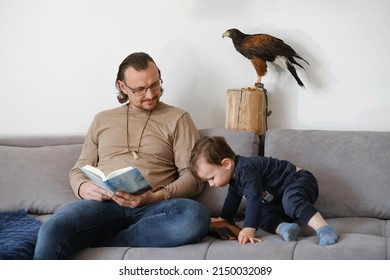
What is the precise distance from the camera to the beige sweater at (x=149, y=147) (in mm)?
2826

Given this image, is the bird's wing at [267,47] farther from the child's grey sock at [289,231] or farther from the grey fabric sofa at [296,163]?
the child's grey sock at [289,231]

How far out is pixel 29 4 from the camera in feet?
11.5

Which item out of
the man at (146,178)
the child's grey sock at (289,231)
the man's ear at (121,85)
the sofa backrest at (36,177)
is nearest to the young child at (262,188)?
the child's grey sock at (289,231)

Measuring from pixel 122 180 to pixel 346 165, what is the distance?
3.29ft

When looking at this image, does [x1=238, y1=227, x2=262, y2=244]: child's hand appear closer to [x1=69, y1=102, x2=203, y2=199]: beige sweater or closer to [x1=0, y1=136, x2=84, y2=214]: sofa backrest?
[x1=69, y1=102, x2=203, y2=199]: beige sweater

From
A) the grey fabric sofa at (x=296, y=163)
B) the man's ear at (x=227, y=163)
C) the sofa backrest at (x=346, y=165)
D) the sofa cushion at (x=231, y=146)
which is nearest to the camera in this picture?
the grey fabric sofa at (x=296, y=163)

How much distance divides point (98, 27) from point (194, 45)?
51 cm

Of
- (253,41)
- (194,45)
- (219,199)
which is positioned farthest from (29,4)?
(219,199)

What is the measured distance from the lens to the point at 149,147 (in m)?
2.88

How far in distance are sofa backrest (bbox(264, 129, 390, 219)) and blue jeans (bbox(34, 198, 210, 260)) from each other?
0.57 metres

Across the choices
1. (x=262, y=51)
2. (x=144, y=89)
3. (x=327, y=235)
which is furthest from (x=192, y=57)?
(x=327, y=235)

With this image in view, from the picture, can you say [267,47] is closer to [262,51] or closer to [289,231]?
[262,51]

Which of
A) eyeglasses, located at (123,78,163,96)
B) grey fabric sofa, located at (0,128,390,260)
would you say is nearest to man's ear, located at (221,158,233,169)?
grey fabric sofa, located at (0,128,390,260)
